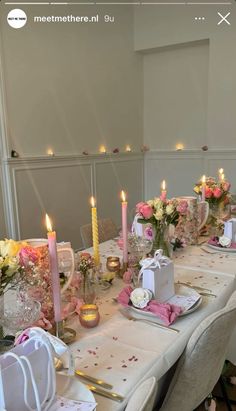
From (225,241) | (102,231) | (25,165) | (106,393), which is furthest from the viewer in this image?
(25,165)

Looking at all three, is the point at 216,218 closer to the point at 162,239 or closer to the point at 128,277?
the point at 162,239

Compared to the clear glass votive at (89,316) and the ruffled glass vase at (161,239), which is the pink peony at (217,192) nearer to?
the ruffled glass vase at (161,239)

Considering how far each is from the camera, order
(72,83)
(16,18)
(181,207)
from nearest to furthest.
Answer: (181,207), (16,18), (72,83)

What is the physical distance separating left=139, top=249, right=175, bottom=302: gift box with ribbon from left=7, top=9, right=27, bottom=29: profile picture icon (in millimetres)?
2858

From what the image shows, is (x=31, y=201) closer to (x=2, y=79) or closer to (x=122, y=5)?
(x=2, y=79)

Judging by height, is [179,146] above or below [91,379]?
above

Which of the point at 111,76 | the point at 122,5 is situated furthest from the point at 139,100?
the point at 122,5

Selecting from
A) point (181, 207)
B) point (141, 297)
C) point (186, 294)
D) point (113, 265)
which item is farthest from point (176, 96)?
point (141, 297)

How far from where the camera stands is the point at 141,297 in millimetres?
1141

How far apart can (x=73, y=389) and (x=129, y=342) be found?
0.24m

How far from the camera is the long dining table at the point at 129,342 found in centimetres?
84

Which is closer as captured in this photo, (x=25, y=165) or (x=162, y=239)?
(x=162, y=239)

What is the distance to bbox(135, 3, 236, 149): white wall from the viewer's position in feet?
13.0

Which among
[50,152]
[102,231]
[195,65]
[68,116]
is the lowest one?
[102,231]
